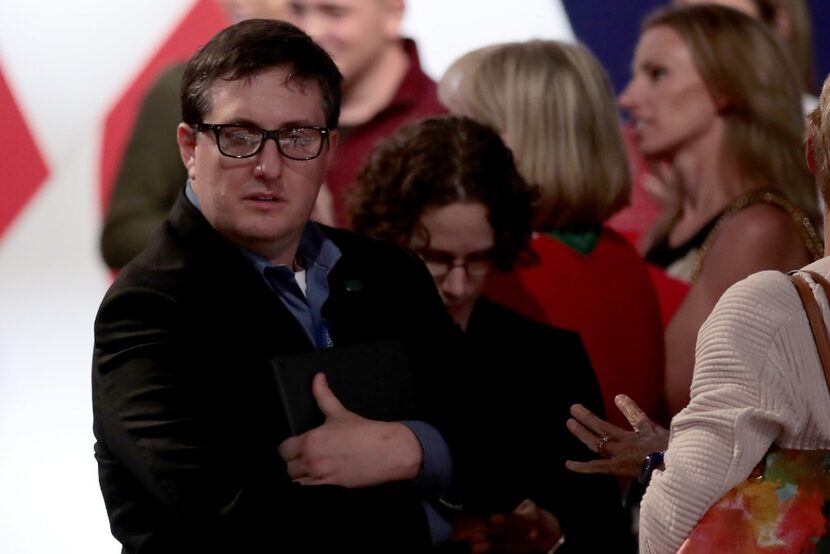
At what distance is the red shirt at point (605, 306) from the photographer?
11.6ft

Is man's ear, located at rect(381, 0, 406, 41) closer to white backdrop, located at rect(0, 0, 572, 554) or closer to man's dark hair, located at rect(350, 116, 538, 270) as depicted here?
white backdrop, located at rect(0, 0, 572, 554)

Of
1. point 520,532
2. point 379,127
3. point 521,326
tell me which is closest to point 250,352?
point 520,532

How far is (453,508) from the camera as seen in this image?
94.2 inches

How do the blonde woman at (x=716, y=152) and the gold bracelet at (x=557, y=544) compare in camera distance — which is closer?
the gold bracelet at (x=557, y=544)

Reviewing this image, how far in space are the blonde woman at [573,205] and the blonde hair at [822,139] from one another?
158 cm

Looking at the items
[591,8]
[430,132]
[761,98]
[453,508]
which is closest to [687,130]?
[761,98]

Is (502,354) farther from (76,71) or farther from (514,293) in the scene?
(76,71)

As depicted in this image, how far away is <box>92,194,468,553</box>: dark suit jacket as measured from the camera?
2.15 metres

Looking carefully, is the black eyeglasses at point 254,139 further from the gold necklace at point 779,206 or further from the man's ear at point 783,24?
the man's ear at point 783,24

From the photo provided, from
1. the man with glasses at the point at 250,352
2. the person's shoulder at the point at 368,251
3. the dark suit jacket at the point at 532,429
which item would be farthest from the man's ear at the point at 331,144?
the dark suit jacket at the point at 532,429

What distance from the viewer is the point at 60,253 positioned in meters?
3.96

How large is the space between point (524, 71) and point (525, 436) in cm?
134

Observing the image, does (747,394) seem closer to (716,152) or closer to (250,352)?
(250,352)

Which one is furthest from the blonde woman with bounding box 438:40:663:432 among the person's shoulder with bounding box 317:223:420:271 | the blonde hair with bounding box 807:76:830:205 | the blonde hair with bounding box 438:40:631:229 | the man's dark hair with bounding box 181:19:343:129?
the blonde hair with bounding box 807:76:830:205
